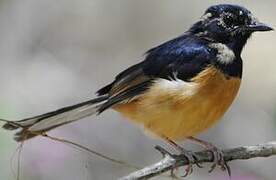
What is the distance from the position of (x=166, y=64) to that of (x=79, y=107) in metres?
0.71

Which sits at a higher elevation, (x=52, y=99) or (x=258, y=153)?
(x=52, y=99)

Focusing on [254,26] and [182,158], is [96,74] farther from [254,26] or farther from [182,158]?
[182,158]

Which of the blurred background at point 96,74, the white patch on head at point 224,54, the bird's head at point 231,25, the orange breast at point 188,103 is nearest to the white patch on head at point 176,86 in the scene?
the orange breast at point 188,103

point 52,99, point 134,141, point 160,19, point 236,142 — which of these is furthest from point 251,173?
point 160,19

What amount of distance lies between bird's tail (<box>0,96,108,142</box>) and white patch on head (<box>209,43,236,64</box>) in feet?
3.00

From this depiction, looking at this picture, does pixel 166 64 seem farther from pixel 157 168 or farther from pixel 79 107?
pixel 157 168

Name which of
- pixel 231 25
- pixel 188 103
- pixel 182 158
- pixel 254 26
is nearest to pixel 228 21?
pixel 231 25

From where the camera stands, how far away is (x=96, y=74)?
33.6 feet

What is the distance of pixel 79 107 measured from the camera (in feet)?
20.9

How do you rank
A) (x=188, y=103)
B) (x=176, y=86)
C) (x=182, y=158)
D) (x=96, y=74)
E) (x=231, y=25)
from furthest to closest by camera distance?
(x=96, y=74) < (x=231, y=25) < (x=176, y=86) < (x=188, y=103) < (x=182, y=158)

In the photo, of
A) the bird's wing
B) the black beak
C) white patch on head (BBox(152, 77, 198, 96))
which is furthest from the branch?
the black beak

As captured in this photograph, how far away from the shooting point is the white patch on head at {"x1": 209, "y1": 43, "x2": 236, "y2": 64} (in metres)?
6.23

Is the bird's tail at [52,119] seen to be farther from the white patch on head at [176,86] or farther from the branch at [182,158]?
the branch at [182,158]

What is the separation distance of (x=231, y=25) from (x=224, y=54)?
238mm
